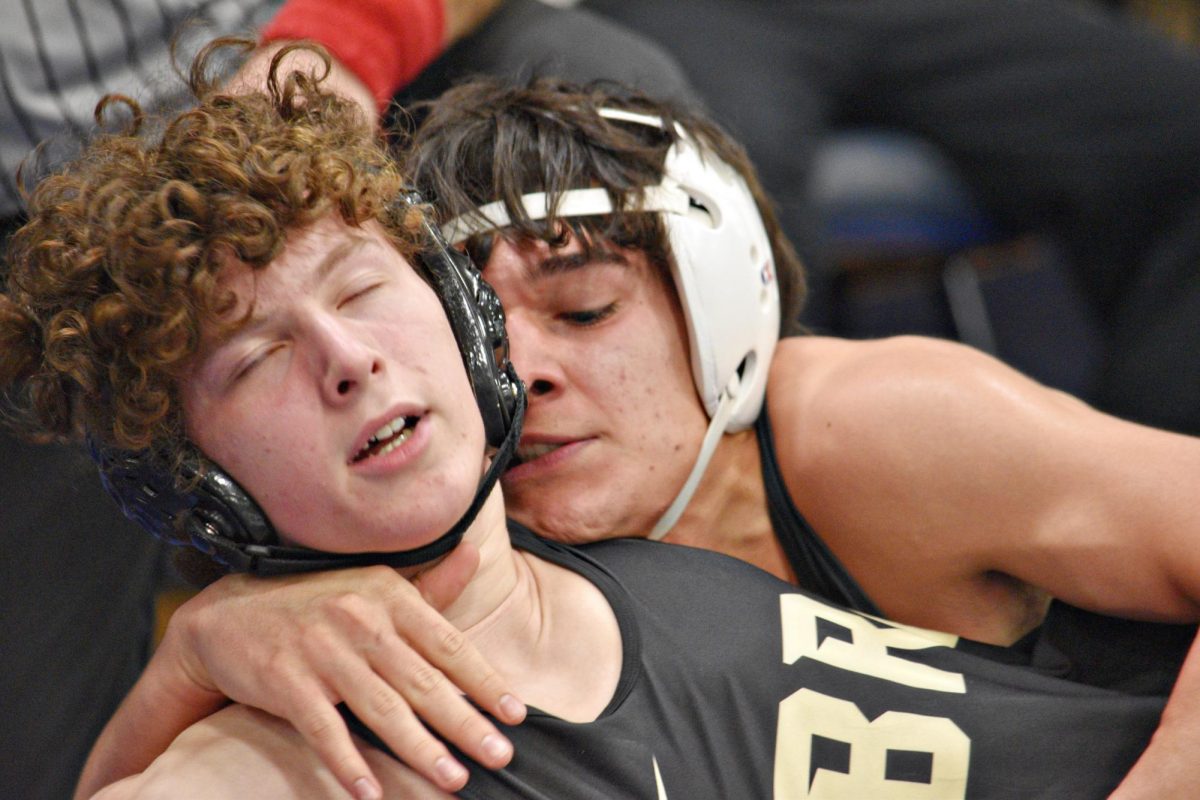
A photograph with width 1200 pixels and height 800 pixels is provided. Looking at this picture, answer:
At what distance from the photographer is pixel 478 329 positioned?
57.1 inches

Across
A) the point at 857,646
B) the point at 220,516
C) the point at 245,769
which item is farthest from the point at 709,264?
the point at 245,769

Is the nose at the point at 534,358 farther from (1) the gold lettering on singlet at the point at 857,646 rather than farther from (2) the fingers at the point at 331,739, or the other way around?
(2) the fingers at the point at 331,739

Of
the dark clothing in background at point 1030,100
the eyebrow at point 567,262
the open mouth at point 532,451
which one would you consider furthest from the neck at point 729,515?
the dark clothing in background at point 1030,100

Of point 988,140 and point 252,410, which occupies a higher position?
point 252,410

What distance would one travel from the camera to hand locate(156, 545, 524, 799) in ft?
4.21

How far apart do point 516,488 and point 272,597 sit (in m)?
0.44

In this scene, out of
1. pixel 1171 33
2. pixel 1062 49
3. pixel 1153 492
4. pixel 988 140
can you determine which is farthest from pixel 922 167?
pixel 1153 492

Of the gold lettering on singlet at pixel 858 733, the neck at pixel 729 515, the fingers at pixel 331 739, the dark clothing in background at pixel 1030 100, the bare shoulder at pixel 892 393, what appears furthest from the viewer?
the dark clothing in background at pixel 1030 100

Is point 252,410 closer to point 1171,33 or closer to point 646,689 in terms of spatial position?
point 646,689

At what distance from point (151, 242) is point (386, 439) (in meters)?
0.30

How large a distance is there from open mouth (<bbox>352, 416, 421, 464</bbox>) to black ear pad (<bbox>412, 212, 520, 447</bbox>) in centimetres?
9

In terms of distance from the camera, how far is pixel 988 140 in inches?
139

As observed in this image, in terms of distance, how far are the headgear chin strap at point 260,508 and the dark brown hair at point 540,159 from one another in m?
0.26

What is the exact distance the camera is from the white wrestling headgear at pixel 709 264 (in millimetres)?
1773
